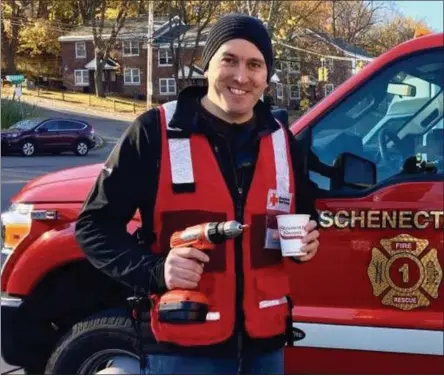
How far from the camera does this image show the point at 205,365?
7.65 feet

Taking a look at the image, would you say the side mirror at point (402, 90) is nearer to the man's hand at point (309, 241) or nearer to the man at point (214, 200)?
the man at point (214, 200)

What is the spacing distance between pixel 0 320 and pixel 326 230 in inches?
63.5

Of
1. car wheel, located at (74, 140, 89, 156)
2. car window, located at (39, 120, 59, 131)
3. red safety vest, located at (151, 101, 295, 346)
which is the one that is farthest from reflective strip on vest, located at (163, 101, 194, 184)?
car window, located at (39, 120, 59, 131)

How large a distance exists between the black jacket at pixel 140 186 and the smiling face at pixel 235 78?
1.9 inches

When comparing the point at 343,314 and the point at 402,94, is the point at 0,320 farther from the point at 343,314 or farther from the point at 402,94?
the point at 402,94

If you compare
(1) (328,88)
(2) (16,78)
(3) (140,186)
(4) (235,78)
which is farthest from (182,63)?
(3) (140,186)

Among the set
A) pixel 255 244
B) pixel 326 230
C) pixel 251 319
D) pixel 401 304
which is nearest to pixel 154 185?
pixel 255 244

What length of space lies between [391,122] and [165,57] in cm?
230

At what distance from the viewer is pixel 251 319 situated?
229 centimetres

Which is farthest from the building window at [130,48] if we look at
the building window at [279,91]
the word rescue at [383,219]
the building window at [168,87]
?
the word rescue at [383,219]

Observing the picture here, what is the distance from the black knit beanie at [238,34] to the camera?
227cm

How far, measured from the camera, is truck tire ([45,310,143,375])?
3348mm

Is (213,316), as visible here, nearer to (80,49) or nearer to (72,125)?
(80,49)

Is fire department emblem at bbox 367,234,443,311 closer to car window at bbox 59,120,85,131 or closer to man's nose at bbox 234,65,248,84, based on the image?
man's nose at bbox 234,65,248,84
